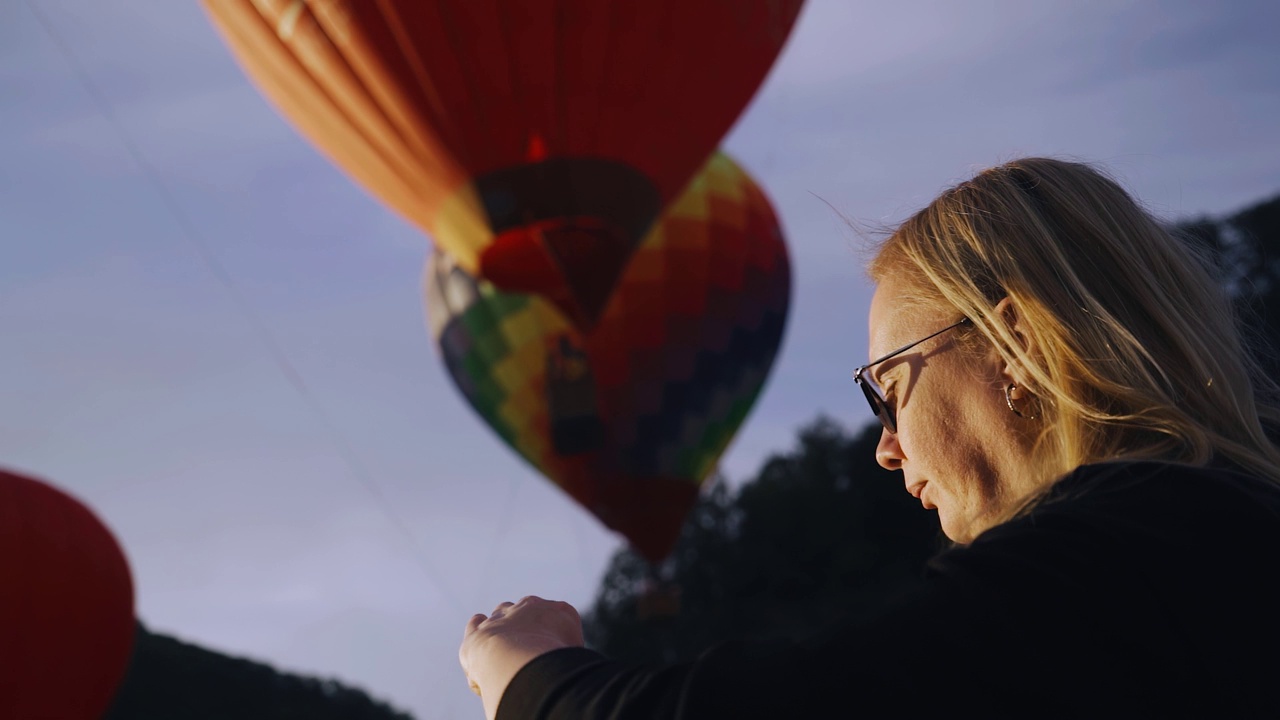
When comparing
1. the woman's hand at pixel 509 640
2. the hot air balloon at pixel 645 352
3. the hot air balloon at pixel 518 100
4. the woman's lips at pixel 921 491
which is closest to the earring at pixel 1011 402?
the woman's lips at pixel 921 491

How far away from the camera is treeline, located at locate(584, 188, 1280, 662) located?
37219mm

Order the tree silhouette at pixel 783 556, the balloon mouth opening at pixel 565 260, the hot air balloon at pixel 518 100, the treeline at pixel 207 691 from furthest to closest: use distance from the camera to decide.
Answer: the tree silhouette at pixel 783 556 → the treeline at pixel 207 691 → the balloon mouth opening at pixel 565 260 → the hot air balloon at pixel 518 100

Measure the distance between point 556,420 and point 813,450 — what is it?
1152 inches

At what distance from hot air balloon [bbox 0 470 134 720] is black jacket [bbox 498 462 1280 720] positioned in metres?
11.2

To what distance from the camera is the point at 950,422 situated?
1.27m

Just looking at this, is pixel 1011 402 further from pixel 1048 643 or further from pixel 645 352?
pixel 645 352

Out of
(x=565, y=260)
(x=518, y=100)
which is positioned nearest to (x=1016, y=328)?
(x=518, y=100)

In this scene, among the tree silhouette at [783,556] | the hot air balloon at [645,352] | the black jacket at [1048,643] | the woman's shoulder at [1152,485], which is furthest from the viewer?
the tree silhouette at [783,556]

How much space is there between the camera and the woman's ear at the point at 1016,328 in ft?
3.91

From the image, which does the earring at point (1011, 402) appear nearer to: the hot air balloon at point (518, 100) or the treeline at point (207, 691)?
the hot air balloon at point (518, 100)

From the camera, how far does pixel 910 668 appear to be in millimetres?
878

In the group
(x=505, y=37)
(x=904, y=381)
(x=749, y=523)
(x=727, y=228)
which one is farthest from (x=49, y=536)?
(x=749, y=523)

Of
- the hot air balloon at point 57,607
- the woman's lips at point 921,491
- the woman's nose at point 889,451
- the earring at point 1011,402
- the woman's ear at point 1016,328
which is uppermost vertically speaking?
the woman's ear at point 1016,328

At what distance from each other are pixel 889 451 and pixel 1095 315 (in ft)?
0.96
